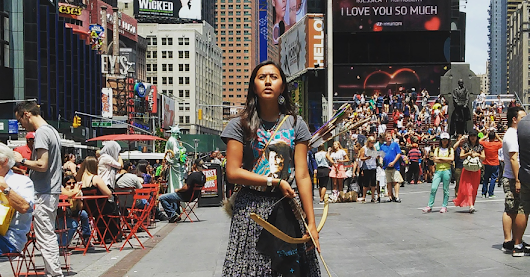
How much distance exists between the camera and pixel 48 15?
53.9 m

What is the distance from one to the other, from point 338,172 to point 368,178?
1.19 metres

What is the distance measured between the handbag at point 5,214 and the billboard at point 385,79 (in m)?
48.2

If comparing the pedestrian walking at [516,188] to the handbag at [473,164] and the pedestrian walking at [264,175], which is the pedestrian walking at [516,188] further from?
the handbag at [473,164]

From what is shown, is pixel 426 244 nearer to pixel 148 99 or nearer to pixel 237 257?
pixel 237 257

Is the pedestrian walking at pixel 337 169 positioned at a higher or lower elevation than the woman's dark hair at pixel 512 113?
lower

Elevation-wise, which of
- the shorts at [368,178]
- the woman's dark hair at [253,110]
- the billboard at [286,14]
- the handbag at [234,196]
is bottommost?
the shorts at [368,178]

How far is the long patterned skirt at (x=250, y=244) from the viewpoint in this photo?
4301 mm

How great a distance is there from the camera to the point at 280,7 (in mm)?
67625

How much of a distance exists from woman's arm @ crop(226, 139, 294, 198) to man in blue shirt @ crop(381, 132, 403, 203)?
43.5 ft

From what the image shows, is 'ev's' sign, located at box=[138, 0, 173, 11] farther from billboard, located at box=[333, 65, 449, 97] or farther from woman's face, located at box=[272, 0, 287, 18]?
billboard, located at box=[333, 65, 449, 97]

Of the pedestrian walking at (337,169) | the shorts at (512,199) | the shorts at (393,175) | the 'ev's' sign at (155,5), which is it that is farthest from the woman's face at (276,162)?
the 'ev's' sign at (155,5)

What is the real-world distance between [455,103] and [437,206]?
50.6 feet

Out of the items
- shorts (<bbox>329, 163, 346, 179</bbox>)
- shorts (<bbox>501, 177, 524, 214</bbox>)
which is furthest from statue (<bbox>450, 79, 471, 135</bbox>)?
shorts (<bbox>501, 177, 524, 214</bbox>)

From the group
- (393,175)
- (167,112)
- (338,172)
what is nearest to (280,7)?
(338,172)
